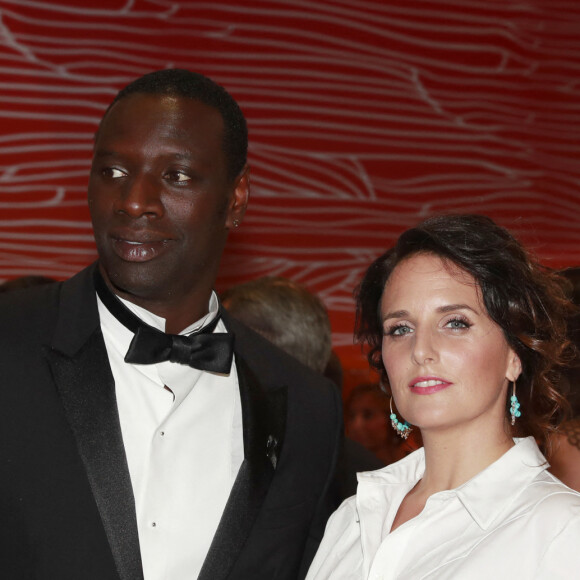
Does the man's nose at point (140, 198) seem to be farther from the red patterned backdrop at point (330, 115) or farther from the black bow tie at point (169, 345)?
the red patterned backdrop at point (330, 115)

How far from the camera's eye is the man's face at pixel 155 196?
2000 mm

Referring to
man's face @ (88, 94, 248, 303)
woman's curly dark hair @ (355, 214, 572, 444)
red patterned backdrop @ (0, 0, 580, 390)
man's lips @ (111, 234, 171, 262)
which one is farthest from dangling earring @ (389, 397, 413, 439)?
red patterned backdrop @ (0, 0, 580, 390)

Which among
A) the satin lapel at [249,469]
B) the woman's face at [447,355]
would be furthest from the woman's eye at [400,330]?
the satin lapel at [249,469]

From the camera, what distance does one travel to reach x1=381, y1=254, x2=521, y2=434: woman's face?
1864 mm

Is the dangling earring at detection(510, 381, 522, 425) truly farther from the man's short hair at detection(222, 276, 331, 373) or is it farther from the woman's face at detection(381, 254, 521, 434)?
the man's short hair at detection(222, 276, 331, 373)

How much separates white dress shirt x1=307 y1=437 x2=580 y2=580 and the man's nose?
742mm

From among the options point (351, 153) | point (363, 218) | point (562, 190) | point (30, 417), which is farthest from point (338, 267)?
point (30, 417)

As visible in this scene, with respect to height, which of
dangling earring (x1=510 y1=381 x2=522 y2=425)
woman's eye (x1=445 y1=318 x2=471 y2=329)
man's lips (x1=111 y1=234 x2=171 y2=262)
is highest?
man's lips (x1=111 y1=234 x2=171 y2=262)

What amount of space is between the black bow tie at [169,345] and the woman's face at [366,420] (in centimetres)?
211

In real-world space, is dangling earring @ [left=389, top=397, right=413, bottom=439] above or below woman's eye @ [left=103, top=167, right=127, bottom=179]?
below

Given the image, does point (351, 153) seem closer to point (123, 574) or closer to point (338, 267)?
point (338, 267)

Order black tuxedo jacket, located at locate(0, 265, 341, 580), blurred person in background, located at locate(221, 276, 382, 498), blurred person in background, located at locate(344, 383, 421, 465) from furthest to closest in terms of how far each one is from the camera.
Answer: blurred person in background, located at locate(344, 383, 421, 465) → blurred person in background, located at locate(221, 276, 382, 498) → black tuxedo jacket, located at locate(0, 265, 341, 580)

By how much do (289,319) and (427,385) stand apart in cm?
111

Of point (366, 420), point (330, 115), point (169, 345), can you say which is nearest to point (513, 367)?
point (169, 345)
